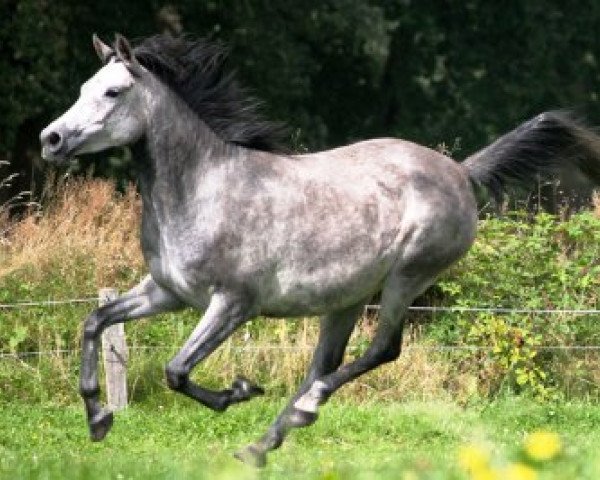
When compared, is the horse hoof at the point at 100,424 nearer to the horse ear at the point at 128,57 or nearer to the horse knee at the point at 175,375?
the horse knee at the point at 175,375

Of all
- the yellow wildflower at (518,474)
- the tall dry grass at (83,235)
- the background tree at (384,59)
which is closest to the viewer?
the yellow wildflower at (518,474)

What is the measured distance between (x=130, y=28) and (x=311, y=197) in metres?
17.1

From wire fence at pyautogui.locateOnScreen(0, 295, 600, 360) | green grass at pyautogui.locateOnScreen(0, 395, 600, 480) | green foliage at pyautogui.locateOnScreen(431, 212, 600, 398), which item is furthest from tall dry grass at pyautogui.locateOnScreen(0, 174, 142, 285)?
green foliage at pyautogui.locateOnScreen(431, 212, 600, 398)

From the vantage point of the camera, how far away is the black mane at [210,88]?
9930 mm

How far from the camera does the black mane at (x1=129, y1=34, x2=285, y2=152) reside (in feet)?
32.6

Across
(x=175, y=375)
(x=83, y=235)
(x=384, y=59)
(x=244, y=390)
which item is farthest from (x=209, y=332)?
(x=384, y=59)

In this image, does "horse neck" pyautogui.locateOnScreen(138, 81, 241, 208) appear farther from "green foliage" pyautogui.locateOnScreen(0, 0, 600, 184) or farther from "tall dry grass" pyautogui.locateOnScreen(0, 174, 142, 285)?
"green foliage" pyautogui.locateOnScreen(0, 0, 600, 184)

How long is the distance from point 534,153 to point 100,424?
125 inches

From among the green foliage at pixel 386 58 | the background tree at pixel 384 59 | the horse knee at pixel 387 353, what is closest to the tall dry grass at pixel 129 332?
the horse knee at pixel 387 353

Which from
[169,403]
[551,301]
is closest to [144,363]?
[169,403]

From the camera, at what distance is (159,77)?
989 cm

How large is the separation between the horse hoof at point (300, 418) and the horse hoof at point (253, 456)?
10.9 inches

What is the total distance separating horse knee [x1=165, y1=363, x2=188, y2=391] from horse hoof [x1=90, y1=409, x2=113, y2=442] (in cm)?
44

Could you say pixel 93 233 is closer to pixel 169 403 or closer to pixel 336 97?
pixel 169 403
